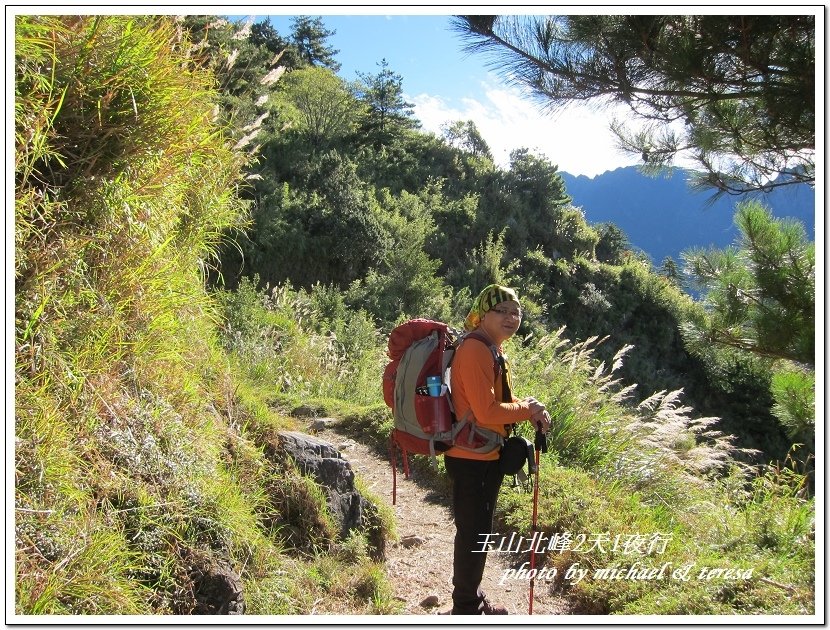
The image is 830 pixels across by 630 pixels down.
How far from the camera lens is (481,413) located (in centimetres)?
258

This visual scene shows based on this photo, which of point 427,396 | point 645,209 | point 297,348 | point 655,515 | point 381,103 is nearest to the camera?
point 427,396

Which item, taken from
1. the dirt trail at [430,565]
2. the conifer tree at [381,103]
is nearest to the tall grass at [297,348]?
the dirt trail at [430,565]

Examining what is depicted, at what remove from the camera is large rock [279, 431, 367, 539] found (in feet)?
12.0

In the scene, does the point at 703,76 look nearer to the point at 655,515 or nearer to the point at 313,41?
the point at 655,515

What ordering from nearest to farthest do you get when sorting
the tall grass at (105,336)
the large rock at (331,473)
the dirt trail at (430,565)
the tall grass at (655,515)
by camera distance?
the tall grass at (105,336)
the tall grass at (655,515)
the dirt trail at (430,565)
the large rock at (331,473)

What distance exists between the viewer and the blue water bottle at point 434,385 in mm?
2709

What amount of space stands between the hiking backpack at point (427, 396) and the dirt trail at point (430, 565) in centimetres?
122

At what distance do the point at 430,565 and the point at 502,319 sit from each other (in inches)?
81.2

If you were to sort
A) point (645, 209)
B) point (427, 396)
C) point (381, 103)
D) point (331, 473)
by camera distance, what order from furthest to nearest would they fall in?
point (645, 209) < point (381, 103) < point (331, 473) < point (427, 396)

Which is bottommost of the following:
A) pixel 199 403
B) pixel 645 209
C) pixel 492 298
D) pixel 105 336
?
pixel 199 403

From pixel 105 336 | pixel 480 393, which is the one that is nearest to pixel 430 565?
pixel 480 393

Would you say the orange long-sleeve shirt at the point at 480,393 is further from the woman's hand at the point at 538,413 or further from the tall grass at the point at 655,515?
the tall grass at the point at 655,515

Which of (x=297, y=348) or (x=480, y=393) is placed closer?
(x=480, y=393)

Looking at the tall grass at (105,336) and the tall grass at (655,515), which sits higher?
→ the tall grass at (105,336)
